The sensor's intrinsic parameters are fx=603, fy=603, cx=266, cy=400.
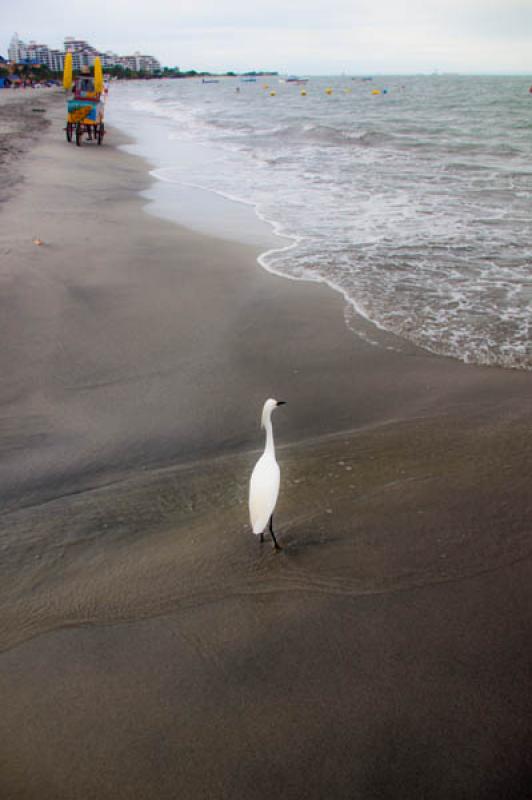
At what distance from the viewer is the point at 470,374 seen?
190 inches

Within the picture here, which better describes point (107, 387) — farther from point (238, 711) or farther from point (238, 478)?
point (238, 711)

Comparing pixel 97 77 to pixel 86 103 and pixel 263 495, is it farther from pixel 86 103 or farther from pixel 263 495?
pixel 263 495

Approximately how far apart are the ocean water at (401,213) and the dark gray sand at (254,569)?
96cm

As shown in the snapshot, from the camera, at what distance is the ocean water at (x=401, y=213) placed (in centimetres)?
596

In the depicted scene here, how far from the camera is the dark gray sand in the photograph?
2096 mm

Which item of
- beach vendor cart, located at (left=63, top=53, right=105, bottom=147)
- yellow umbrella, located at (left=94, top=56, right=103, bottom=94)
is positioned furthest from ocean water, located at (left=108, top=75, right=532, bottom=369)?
yellow umbrella, located at (left=94, top=56, right=103, bottom=94)

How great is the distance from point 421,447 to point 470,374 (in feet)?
4.01

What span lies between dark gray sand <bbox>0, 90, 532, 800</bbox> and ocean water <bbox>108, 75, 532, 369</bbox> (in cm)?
96

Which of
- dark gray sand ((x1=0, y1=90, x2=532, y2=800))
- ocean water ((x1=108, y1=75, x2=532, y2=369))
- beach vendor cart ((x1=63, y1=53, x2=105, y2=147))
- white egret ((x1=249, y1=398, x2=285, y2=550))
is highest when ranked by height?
beach vendor cart ((x1=63, y1=53, x2=105, y2=147))

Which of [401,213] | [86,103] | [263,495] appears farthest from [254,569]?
[86,103]

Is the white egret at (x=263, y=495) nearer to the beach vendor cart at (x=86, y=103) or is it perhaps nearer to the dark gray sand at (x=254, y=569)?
the dark gray sand at (x=254, y=569)

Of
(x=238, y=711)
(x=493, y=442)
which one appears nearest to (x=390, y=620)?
(x=238, y=711)

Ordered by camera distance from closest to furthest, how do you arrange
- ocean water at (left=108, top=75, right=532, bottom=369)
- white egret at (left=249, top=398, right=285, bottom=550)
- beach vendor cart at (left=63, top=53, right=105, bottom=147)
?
white egret at (left=249, top=398, right=285, bottom=550) < ocean water at (left=108, top=75, right=532, bottom=369) < beach vendor cart at (left=63, top=53, right=105, bottom=147)

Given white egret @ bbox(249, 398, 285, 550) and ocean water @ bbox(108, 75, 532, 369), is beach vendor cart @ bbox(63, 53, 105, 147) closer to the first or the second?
ocean water @ bbox(108, 75, 532, 369)
